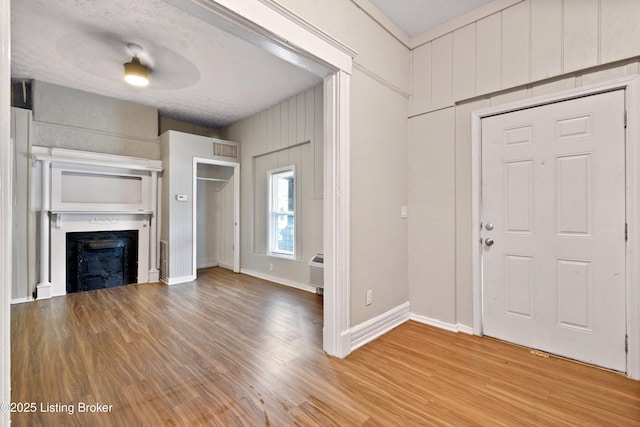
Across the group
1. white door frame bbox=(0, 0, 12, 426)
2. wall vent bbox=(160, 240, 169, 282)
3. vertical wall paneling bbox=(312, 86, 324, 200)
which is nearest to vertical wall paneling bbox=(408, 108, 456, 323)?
vertical wall paneling bbox=(312, 86, 324, 200)

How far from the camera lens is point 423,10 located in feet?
8.66

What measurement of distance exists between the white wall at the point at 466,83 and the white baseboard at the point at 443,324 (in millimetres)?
48

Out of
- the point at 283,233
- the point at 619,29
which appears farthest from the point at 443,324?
the point at 283,233

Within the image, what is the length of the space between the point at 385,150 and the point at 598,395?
2.35m

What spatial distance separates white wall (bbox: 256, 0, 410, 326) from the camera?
7.95 ft

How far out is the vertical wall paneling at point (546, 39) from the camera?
88.4 inches

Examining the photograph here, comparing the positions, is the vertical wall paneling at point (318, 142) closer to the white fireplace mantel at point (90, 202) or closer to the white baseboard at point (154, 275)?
the white fireplace mantel at point (90, 202)

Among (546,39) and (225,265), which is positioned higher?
(546,39)

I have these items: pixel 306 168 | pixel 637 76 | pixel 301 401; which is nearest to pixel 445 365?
pixel 301 401

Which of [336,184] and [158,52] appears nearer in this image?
[336,184]

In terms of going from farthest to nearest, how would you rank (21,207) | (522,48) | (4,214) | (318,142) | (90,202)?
(90,202), (318,142), (21,207), (522,48), (4,214)

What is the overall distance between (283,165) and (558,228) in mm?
3691

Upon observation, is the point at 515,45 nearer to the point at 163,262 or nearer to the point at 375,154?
the point at 375,154

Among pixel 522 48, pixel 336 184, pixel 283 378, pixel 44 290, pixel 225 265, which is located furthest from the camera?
pixel 225 265
